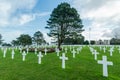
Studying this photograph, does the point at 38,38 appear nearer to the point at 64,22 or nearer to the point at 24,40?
the point at 24,40

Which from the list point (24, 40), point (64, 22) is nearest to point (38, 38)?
point (24, 40)

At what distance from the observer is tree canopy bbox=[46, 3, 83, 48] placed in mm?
37500

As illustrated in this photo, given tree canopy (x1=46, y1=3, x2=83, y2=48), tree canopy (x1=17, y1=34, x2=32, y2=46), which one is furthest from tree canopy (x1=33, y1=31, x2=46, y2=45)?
tree canopy (x1=46, y1=3, x2=83, y2=48)

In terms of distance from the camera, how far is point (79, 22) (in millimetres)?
38156

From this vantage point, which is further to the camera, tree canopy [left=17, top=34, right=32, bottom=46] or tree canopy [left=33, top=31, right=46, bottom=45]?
tree canopy [left=33, top=31, right=46, bottom=45]

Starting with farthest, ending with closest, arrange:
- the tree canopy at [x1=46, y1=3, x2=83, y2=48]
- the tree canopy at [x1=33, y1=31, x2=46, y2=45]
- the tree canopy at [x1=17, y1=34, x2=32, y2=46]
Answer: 1. the tree canopy at [x1=33, y1=31, x2=46, y2=45]
2. the tree canopy at [x1=17, y1=34, x2=32, y2=46]
3. the tree canopy at [x1=46, y1=3, x2=83, y2=48]

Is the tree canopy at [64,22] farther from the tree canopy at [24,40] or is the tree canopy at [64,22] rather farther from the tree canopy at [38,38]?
the tree canopy at [38,38]


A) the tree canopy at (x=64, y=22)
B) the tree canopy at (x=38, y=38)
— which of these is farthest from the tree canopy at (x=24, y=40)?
the tree canopy at (x=64, y=22)

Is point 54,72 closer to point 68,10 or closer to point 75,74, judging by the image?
point 75,74

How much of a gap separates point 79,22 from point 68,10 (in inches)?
121

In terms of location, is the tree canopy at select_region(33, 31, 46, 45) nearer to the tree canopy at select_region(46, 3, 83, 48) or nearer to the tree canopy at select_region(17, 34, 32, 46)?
the tree canopy at select_region(17, 34, 32, 46)

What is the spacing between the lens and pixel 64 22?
3769 cm

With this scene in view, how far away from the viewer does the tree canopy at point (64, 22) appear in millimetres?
37500

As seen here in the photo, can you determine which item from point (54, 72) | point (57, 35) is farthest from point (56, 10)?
point (54, 72)
